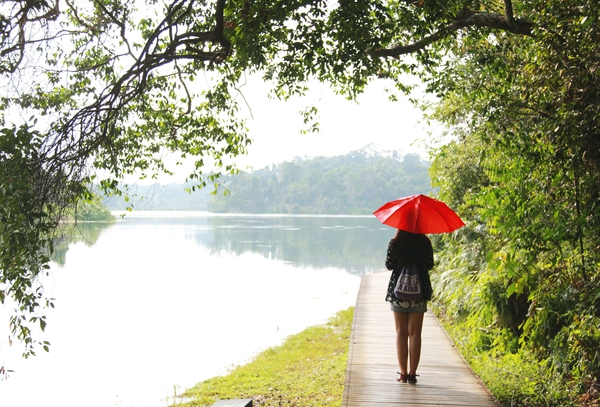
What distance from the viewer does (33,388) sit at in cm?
1064

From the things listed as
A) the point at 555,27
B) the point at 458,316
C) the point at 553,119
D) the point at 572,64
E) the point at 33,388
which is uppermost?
the point at 555,27

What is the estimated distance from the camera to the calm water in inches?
424

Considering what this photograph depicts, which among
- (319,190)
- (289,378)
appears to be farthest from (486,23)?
(319,190)

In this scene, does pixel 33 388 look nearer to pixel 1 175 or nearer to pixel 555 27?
pixel 1 175

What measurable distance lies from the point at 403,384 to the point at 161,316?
12.5m

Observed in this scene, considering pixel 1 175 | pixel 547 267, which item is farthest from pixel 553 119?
pixel 1 175

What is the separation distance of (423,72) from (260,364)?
6.21 m

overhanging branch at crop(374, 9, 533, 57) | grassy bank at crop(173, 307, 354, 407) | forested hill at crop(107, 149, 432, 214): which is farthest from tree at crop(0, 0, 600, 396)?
forested hill at crop(107, 149, 432, 214)

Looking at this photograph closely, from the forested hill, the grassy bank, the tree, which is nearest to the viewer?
the tree

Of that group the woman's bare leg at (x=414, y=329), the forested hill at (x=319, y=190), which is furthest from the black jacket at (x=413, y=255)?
the forested hill at (x=319, y=190)

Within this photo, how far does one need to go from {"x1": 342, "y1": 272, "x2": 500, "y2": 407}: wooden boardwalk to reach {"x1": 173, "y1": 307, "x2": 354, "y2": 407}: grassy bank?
78cm

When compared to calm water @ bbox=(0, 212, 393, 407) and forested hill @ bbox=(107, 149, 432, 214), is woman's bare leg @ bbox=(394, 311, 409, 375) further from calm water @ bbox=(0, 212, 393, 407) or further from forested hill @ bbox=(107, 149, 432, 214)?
forested hill @ bbox=(107, 149, 432, 214)

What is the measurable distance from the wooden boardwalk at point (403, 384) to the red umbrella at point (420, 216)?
4.69ft

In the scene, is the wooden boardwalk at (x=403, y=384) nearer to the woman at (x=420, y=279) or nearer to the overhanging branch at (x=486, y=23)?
the woman at (x=420, y=279)
